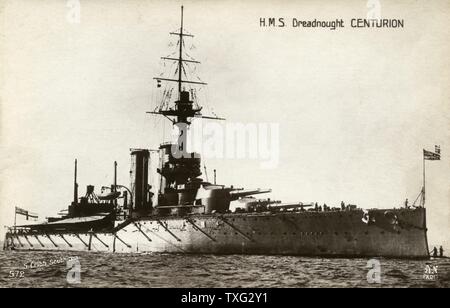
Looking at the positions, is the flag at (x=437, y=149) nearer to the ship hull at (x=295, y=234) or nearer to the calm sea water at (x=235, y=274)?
the calm sea water at (x=235, y=274)

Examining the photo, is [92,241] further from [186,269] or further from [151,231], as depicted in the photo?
[186,269]

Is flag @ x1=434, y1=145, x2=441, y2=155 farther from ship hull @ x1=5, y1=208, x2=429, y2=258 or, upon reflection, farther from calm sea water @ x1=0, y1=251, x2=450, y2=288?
ship hull @ x1=5, y1=208, x2=429, y2=258

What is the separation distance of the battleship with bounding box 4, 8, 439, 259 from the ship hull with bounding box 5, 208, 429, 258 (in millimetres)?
37

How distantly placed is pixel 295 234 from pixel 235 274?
5.26 meters

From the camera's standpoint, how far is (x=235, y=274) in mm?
18016

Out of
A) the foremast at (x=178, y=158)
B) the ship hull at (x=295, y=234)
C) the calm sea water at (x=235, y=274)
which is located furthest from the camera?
the foremast at (x=178, y=158)

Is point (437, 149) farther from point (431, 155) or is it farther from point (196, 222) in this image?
point (196, 222)

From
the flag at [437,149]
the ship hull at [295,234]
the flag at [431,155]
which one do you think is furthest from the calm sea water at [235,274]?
the flag at [437,149]

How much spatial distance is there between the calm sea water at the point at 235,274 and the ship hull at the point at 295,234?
0.62 metres

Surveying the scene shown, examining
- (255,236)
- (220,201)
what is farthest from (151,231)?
(255,236)

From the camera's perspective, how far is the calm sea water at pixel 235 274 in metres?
16.2

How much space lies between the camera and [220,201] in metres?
25.7

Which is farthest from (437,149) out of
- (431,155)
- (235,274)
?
(235,274)

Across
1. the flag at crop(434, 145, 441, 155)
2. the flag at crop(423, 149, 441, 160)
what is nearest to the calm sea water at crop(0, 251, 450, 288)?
the flag at crop(423, 149, 441, 160)
